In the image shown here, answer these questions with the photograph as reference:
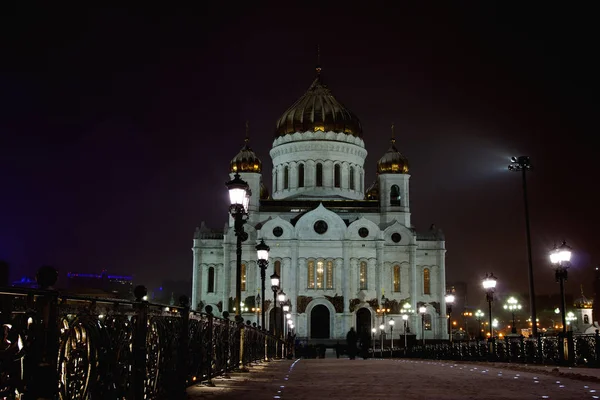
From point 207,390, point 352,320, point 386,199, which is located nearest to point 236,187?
point 207,390

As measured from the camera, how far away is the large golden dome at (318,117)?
73.8 meters

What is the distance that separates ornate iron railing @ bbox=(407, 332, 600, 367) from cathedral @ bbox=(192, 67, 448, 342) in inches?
1526

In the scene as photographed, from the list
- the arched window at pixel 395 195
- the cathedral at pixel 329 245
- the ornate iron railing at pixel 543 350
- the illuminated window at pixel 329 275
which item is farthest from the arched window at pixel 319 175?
the ornate iron railing at pixel 543 350

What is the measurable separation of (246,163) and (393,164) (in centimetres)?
1440

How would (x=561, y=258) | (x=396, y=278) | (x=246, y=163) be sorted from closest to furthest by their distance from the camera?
(x=561, y=258) → (x=396, y=278) → (x=246, y=163)

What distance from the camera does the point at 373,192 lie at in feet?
259

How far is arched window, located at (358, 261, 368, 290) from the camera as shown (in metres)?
67.4

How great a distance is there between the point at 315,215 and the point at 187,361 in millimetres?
56925

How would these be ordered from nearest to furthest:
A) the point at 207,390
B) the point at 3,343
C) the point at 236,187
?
the point at 3,343
the point at 207,390
the point at 236,187

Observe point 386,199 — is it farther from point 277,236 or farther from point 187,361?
point 187,361

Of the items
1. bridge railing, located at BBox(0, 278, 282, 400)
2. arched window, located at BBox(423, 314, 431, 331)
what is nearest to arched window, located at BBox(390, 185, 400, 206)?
arched window, located at BBox(423, 314, 431, 331)

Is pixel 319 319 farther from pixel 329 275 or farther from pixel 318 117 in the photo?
pixel 318 117

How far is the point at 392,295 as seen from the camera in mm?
68062

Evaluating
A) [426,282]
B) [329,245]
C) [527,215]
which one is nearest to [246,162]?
[329,245]
